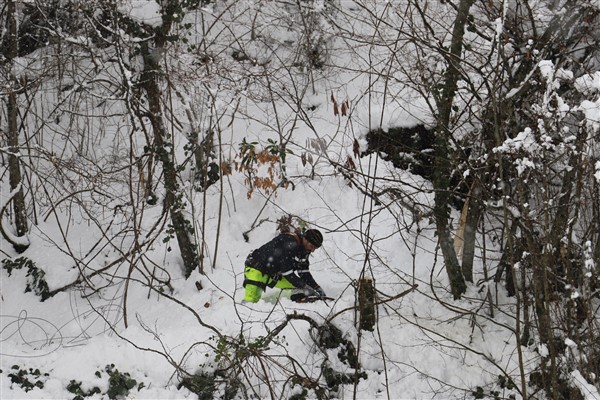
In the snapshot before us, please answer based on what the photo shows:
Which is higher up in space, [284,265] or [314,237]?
[314,237]

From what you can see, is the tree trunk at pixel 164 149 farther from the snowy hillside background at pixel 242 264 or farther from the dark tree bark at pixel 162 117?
the snowy hillside background at pixel 242 264

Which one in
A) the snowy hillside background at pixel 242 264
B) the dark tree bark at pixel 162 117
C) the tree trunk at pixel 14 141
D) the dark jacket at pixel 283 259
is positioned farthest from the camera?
the tree trunk at pixel 14 141

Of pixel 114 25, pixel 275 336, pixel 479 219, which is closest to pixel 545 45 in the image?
pixel 479 219

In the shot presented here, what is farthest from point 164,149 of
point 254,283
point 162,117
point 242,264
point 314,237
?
point 314,237

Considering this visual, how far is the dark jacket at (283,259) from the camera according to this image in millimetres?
8648

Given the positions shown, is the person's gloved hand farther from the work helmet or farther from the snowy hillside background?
the work helmet

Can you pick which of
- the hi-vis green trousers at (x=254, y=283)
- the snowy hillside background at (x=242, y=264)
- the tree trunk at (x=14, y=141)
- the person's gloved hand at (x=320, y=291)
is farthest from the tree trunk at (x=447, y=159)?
the tree trunk at (x=14, y=141)

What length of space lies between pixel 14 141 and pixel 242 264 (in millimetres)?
3396

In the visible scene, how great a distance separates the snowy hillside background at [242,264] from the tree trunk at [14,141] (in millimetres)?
232

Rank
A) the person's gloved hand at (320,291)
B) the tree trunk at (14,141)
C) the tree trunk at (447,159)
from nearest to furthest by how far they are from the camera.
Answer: the tree trunk at (447,159) → the person's gloved hand at (320,291) → the tree trunk at (14,141)

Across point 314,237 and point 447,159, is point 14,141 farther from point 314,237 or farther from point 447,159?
point 447,159

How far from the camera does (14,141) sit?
1009 cm

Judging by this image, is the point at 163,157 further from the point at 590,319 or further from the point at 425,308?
the point at 590,319

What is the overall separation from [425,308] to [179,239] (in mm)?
3186
